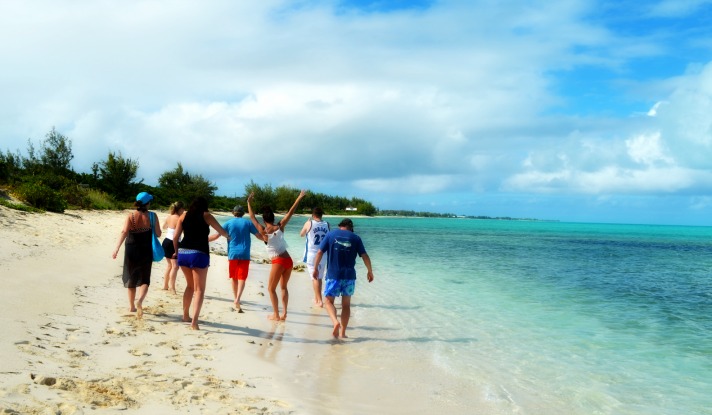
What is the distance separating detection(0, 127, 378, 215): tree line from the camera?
24.6m

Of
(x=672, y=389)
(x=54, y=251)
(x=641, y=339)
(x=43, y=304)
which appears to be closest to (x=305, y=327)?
(x=43, y=304)

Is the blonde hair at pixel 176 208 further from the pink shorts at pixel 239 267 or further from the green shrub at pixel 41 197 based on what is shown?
the green shrub at pixel 41 197

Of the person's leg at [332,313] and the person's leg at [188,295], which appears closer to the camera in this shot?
the person's leg at [188,295]

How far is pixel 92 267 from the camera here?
11578mm

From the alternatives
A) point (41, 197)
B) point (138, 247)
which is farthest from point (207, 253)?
point (41, 197)

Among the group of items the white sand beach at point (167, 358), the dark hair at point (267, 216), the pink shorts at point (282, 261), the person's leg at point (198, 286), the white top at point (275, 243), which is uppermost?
the dark hair at point (267, 216)

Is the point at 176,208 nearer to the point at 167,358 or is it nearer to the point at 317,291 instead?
the point at 317,291

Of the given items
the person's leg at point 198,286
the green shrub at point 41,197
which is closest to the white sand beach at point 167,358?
the person's leg at point 198,286

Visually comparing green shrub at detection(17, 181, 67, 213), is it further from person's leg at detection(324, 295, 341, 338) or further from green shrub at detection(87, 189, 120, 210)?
person's leg at detection(324, 295, 341, 338)

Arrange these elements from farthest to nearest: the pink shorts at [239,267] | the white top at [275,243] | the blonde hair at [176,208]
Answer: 1. the blonde hair at [176,208]
2. the pink shorts at [239,267]
3. the white top at [275,243]

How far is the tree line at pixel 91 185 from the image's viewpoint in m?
24.6

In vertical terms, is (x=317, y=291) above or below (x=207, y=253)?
below

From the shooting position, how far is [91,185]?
5162 centimetres

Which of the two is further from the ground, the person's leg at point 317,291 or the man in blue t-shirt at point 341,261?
the man in blue t-shirt at point 341,261
